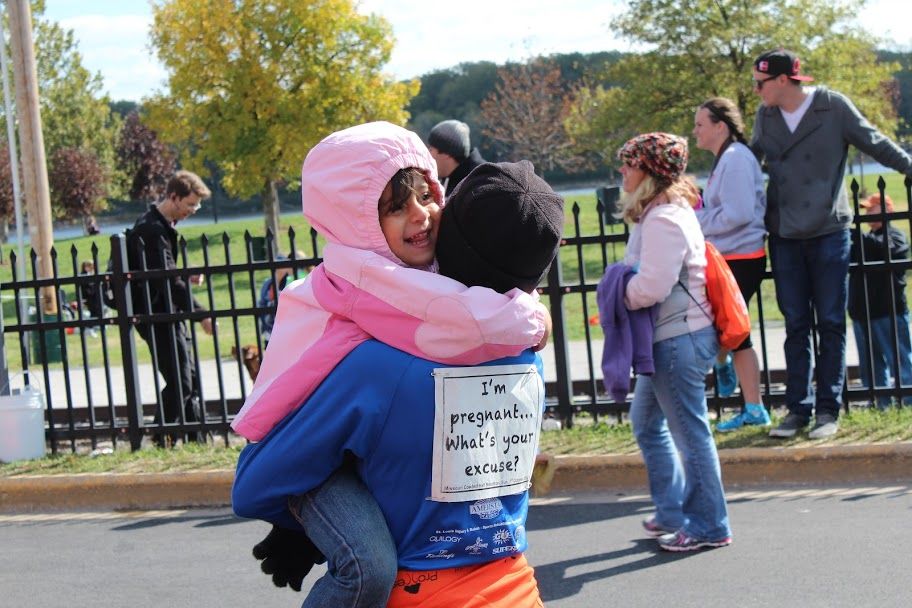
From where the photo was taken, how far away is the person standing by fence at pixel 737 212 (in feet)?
22.5

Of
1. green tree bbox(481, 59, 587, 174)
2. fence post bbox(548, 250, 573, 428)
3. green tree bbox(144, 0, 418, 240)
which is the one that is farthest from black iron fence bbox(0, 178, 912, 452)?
green tree bbox(481, 59, 587, 174)

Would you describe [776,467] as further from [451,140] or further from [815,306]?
[451,140]

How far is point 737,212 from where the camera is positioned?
22.5 feet

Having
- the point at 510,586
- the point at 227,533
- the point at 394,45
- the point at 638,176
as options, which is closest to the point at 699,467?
the point at 638,176

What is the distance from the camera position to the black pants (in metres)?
8.07

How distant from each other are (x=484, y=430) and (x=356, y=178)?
1.76ft

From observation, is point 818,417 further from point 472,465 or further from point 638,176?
point 472,465

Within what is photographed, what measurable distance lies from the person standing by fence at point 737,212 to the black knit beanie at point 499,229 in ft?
15.6

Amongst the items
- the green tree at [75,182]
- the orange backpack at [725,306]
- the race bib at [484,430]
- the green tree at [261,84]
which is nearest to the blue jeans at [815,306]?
the orange backpack at [725,306]

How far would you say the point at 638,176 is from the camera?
513 centimetres

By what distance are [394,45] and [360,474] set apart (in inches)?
1396

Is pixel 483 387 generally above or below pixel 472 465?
above

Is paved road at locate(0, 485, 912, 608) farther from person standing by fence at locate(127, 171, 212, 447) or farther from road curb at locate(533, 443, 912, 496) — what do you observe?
person standing by fence at locate(127, 171, 212, 447)

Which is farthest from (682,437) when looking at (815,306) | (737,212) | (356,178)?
(356,178)
